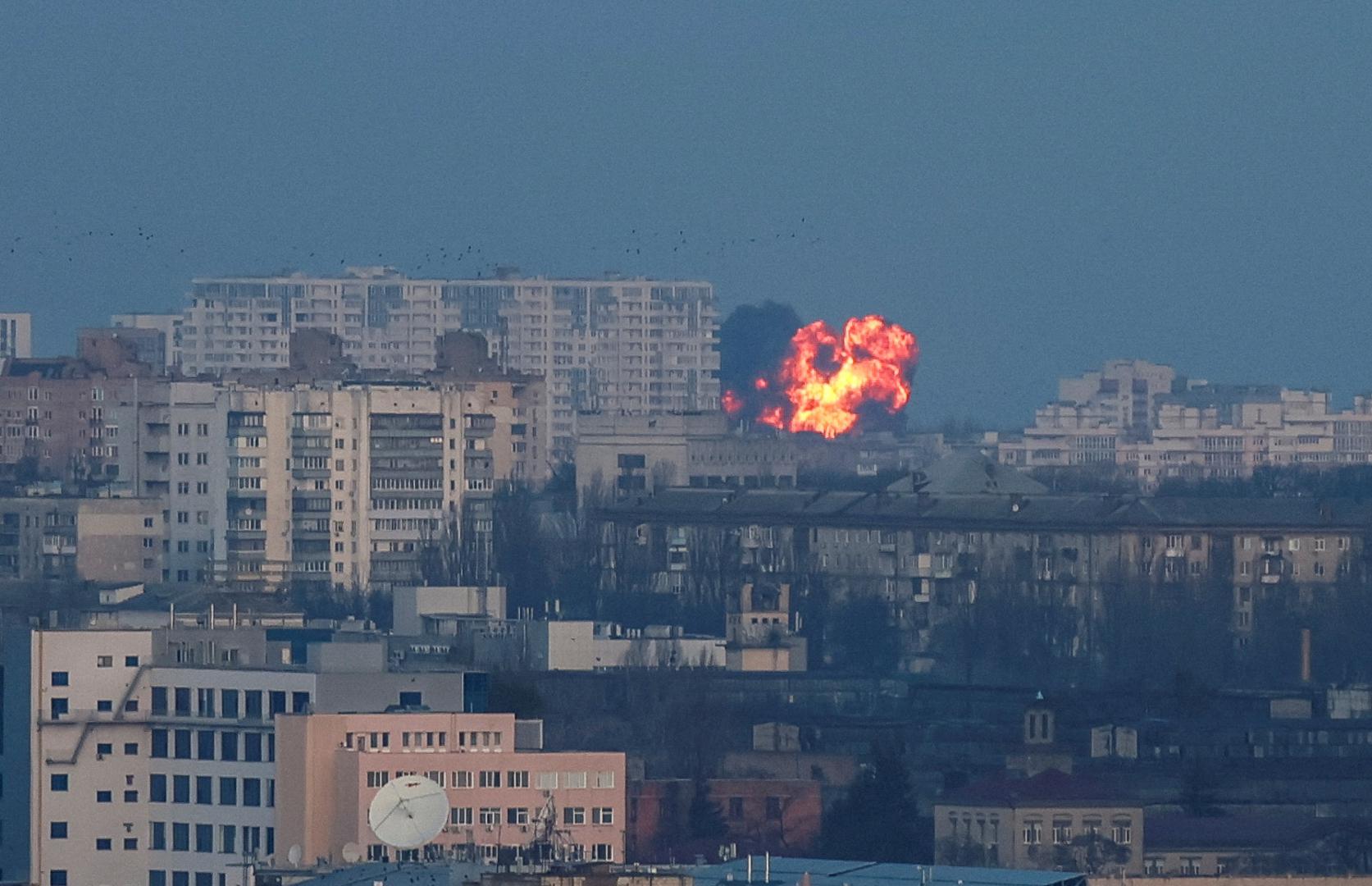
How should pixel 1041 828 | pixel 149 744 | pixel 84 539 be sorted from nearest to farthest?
pixel 149 744 < pixel 1041 828 < pixel 84 539

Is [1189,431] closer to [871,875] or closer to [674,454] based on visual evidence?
[674,454]

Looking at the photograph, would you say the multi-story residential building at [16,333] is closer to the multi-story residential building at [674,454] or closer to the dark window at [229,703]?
the multi-story residential building at [674,454]

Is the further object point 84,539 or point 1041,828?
point 84,539

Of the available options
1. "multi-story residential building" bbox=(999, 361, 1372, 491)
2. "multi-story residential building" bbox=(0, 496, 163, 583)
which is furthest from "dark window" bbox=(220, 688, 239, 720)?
"multi-story residential building" bbox=(999, 361, 1372, 491)

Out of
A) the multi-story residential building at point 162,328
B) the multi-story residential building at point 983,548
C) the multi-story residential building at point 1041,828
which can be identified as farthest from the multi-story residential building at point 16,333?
the multi-story residential building at point 1041,828

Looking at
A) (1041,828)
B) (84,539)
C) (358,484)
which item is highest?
(358,484)

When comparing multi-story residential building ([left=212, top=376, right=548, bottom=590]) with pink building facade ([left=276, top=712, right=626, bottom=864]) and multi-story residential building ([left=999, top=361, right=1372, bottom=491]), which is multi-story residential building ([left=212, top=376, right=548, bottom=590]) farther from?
multi-story residential building ([left=999, top=361, right=1372, bottom=491])

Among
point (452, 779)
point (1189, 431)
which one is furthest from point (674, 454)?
point (452, 779)

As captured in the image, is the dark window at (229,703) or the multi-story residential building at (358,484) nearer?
the dark window at (229,703)

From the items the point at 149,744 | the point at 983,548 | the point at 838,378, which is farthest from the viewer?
the point at 838,378
